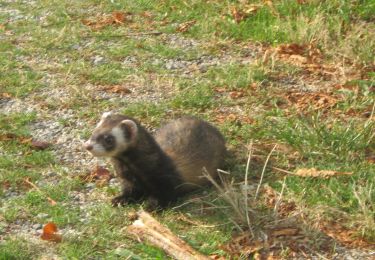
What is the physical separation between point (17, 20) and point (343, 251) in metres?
5.79

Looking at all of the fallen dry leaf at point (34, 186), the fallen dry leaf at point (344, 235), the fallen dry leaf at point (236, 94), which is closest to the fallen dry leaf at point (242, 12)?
the fallen dry leaf at point (236, 94)

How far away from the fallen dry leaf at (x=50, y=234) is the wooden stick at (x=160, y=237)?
433 millimetres

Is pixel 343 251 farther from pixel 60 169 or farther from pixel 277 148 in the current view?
pixel 60 169

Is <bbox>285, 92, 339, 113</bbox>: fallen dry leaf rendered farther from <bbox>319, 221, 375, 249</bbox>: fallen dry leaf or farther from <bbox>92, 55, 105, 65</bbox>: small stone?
<bbox>92, 55, 105, 65</bbox>: small stone

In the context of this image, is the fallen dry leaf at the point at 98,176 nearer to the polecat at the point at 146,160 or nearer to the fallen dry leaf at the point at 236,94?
the polecat at the point at 146,160

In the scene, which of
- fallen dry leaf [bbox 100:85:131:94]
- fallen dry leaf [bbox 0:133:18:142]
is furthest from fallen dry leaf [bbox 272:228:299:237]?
fallen dry leaf [bbox 100:85:131:94]

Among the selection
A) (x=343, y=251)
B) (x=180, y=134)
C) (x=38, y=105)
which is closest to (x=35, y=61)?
(x=38, y=105)

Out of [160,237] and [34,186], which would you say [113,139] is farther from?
[160,237]

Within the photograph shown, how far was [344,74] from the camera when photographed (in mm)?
7059

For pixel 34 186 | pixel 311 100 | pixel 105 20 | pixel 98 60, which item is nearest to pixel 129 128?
pixel 34 186

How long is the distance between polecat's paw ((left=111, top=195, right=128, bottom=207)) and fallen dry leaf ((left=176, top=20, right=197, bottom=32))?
3652 millimetres

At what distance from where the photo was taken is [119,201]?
518cm

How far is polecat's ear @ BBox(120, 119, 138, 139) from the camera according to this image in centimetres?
513

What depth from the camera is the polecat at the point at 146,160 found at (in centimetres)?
515
